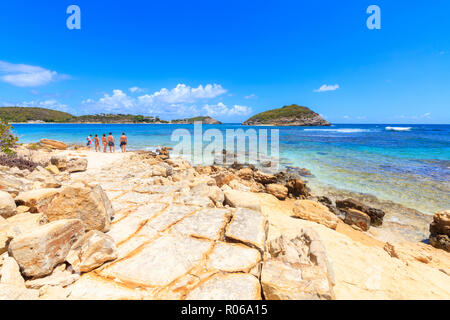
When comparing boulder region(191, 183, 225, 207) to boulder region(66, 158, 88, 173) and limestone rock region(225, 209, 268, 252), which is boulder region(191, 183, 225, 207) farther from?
boulder region(66, 158, 88, 173)

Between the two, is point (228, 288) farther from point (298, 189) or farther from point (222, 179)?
point (298, 189)

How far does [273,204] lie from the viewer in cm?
704

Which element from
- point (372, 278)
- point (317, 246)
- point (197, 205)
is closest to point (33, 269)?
point (197, 205)

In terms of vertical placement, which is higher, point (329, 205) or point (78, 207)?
point (78, 207)

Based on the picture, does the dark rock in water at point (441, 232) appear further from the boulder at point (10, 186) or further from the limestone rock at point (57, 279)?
the boulder at point (10, 186)

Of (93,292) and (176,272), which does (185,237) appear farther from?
(93,292)

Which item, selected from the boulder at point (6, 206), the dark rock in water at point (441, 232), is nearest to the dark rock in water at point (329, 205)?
the dark rock in water at point (441, 232)

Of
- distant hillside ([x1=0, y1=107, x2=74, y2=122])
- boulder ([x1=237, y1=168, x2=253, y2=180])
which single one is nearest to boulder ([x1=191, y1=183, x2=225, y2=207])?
boulder ([x1=237, y1=168, x2=253, y2=180])

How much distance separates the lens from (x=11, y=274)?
2.03 metres

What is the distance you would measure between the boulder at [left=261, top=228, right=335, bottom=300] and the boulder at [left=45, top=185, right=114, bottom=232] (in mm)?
2613

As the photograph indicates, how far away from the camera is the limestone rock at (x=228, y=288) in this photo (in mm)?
2057

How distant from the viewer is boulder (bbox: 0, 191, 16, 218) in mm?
3096

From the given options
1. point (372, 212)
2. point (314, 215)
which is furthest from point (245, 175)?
point (372, 212)

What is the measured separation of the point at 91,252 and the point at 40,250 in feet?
1.63
